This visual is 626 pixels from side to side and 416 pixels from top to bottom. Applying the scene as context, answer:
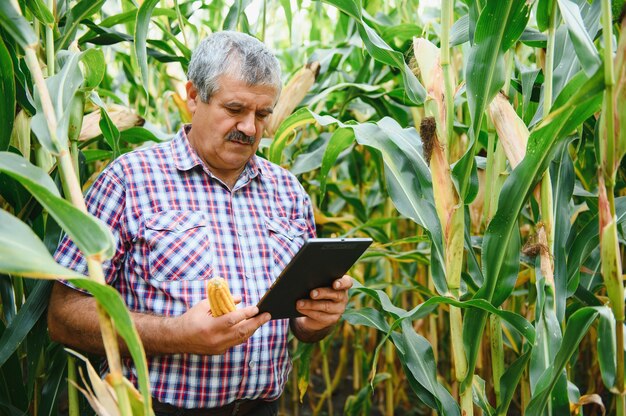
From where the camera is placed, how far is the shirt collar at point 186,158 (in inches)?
53.0

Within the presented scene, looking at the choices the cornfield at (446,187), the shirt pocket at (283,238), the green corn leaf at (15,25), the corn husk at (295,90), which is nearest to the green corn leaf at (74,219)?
the cornfield at (446,187)

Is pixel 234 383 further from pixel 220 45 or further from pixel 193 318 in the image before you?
pixel 220 45

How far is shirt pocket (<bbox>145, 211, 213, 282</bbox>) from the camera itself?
1.25 metres

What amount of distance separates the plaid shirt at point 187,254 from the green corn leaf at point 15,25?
0.44m

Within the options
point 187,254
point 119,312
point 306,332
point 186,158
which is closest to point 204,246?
point 187,254

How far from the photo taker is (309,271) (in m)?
1.09

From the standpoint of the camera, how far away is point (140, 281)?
4.13ft

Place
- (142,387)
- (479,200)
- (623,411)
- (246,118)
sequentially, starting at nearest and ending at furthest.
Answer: (142,387), (623,411), (246,118), (479,200)

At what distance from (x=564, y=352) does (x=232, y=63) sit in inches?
32.5

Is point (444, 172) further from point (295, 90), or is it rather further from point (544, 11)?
point (295, 90)

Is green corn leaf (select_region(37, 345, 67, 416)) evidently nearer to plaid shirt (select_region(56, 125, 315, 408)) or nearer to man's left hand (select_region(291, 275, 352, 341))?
plaid shirt (select_region(56, 125, 315, 408))

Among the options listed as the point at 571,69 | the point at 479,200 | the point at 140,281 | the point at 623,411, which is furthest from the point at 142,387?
the point at 479,200

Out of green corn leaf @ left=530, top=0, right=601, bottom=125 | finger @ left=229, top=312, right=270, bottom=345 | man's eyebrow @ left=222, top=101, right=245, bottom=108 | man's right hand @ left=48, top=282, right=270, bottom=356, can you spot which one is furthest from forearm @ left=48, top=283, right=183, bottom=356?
green corn leaf @ left=530, top=0, right=601, bottom=125

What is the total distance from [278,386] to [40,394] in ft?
1.91
